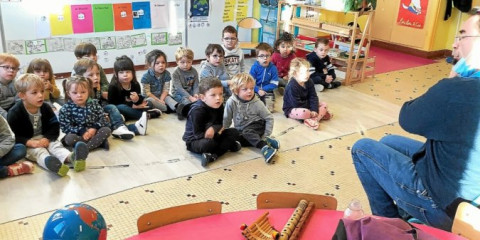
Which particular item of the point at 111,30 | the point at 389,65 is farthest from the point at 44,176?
the point at 389,65

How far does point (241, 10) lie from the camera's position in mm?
5961

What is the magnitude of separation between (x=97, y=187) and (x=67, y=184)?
7.4 inches

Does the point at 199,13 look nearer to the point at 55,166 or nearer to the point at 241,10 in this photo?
the point at 241,10

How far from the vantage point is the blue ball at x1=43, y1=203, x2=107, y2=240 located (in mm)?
1229

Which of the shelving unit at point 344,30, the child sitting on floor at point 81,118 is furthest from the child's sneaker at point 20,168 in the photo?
the shelving unit at point 344,30

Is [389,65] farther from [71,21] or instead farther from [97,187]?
[97,187]

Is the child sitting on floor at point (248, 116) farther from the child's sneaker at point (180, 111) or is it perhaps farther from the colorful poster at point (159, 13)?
the colorful poster at point (159, 13)

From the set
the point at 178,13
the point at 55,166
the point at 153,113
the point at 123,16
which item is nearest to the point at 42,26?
the point at 123,16

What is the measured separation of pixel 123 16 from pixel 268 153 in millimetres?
2876

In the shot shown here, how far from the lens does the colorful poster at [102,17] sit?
16.0ft

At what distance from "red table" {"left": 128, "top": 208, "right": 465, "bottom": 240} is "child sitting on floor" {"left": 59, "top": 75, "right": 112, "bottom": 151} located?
194 cm

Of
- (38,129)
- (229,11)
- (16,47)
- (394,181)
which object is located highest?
(229,11)

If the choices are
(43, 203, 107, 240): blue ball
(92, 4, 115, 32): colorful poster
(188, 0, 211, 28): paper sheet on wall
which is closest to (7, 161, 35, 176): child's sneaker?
(43, 203, 107, 240): blue ball

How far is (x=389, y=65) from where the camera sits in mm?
6234
